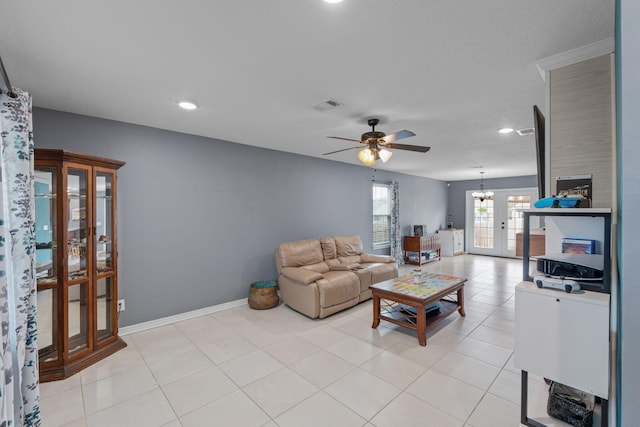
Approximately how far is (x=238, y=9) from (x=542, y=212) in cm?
200

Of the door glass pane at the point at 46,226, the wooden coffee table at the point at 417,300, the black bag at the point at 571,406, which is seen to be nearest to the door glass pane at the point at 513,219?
the wooden coffee table at the point at 417,300

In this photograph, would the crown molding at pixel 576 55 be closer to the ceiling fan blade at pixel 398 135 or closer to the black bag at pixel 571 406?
the ceiling fan blade at pixel 398 135

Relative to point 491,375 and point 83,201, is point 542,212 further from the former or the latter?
point 83,201

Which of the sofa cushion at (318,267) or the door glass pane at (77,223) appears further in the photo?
the sofa cushion at (318,267)

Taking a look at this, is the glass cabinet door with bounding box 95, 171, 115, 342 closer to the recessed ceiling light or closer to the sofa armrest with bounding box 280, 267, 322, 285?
the recessed ceiling light

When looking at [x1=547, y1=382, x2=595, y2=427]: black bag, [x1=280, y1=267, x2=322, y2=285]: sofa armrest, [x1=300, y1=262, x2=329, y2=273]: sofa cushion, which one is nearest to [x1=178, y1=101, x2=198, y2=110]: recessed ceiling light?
[x1=280, y1=267, x2=322, y2=285]: sofa armrest

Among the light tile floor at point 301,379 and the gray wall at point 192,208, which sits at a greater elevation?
the gray wall at point 192,208

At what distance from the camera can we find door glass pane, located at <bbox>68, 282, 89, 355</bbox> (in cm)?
255

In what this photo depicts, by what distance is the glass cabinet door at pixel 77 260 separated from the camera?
2.54m

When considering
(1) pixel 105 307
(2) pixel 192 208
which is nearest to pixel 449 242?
(2) pixel 192 208

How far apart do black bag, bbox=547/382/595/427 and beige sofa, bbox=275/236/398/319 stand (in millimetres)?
2406

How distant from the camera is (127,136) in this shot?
3.23m

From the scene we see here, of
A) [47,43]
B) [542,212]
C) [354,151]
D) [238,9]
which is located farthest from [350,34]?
[354,151]

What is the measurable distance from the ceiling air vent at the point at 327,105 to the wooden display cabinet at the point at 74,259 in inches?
86.4
